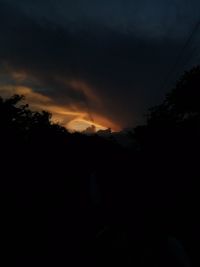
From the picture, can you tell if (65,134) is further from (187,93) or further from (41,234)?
(187,93)

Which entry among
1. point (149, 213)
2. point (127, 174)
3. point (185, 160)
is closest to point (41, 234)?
point (149, 213)

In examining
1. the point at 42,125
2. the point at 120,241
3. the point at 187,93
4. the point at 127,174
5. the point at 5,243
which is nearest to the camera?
the point at 120,241

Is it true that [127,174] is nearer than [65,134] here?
Yes

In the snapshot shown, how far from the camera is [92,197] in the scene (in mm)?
16203

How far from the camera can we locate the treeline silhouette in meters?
10.4

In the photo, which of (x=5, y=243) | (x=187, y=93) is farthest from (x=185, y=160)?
(x=187, y=93)

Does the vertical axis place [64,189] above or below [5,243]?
above

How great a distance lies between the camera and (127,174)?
621 inches

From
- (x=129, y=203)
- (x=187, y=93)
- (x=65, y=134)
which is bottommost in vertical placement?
(x=129, y=203)

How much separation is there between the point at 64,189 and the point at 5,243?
620 cm

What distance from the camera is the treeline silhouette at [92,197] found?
1039 centimetres

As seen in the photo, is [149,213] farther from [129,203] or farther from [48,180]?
[48,180]

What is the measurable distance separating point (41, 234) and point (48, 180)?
4713mm

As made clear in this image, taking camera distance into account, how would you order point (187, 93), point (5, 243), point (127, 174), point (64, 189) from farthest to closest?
point (187, 93) → point (64, 189) → point (127, 174) → point (5, 243)
